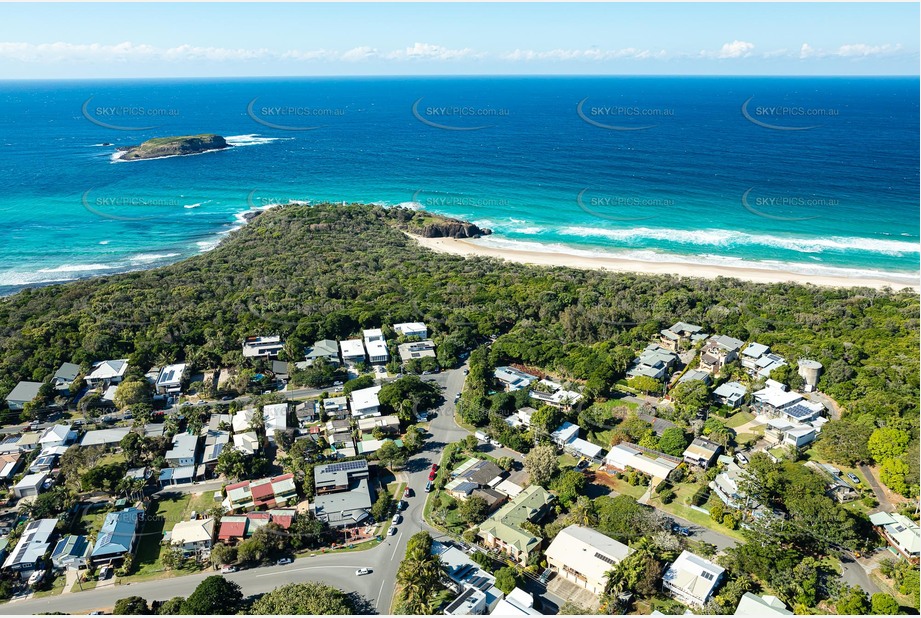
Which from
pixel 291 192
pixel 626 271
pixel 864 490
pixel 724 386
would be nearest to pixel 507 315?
pixel 724 386

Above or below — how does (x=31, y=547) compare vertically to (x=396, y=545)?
above

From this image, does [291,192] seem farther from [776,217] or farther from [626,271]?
[776,217]

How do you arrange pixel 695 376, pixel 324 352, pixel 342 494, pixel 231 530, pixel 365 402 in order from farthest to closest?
pixel 324 352 < pixel 695 376 < pixel 365 402 < pixel 342 494 < pixel 231 530

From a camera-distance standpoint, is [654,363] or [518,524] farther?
[654,363]

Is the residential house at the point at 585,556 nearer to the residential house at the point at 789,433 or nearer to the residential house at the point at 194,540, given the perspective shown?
the residential house at the point at 789,433

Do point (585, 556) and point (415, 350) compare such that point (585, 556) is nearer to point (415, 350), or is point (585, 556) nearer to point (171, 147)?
point (415, 350)

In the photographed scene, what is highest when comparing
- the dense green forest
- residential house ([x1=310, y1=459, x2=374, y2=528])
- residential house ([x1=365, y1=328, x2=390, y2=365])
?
the dense green forest

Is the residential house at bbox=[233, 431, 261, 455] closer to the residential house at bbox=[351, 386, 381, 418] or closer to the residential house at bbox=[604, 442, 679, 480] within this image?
the residential house at bbox=[351, 386, 381, 418]

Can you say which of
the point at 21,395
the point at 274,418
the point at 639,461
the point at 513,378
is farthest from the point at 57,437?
the point at 639,461

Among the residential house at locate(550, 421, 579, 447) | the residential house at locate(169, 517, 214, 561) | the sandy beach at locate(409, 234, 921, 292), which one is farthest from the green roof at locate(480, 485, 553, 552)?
the sandy beach at locate(409, 234, 921, 292)
